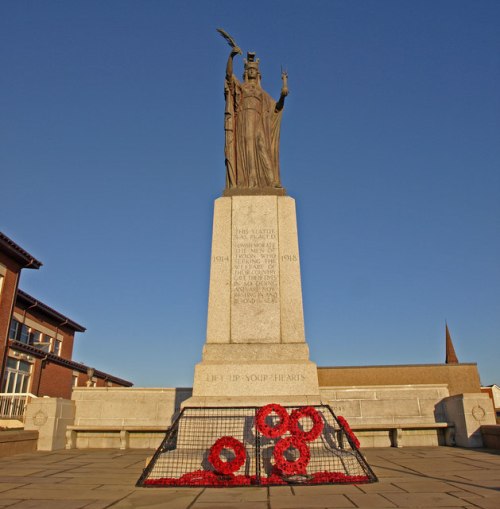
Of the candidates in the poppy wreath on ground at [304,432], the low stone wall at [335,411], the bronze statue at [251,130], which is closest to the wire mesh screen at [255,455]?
the poppy wreath on ground at [304,432]

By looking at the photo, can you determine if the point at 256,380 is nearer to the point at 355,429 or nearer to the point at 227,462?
the point at 227,462

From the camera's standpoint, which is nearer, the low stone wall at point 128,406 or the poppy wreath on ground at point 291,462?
the poppy wreath on ground at point 291,462

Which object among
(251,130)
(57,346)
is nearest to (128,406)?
(251,130)

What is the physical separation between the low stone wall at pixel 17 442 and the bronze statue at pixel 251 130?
9243mm

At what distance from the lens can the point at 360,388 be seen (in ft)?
49.4

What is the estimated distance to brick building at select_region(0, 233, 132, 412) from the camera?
30.7 meters

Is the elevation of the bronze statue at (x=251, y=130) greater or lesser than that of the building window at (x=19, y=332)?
greater

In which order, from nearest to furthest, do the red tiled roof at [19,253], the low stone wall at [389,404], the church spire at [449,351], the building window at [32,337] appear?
the low stone wall at [389,404], the red tiled roof at [19,253], the building window at [32,337], the church spire at [449,351]

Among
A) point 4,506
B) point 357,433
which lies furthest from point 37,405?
point 357,433

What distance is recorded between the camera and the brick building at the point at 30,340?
30703mm

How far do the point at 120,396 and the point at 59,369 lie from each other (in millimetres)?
27013

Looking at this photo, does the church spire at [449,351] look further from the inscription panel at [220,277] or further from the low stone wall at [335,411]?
the inscription panel at [220,277]

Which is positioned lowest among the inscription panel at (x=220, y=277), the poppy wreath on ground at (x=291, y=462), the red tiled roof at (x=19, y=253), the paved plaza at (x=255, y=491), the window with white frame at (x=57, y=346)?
the paved plaza at (x=255, y=491)

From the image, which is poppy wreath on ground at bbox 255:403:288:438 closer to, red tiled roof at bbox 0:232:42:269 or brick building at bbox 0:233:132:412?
brick building at bbox 0:233:132:412
